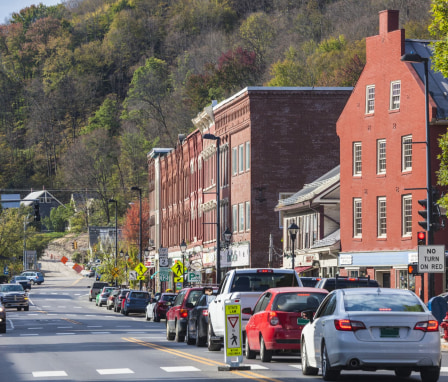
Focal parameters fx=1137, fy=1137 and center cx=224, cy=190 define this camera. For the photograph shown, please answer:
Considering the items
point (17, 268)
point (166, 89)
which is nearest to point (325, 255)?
point (17, 268)

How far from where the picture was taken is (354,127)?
177ft

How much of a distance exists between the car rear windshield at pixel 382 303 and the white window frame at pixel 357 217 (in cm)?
3501

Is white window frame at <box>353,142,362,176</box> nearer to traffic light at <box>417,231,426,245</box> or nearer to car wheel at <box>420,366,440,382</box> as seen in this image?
traffic light at <box>417,231,426,245</box>

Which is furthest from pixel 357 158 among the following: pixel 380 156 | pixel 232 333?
pixel 232 333

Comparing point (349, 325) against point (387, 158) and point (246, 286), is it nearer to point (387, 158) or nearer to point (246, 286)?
point (246, 286)

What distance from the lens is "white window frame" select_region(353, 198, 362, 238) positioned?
53.4 meters

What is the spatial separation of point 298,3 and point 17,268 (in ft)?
175

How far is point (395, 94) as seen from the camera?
50.6 m

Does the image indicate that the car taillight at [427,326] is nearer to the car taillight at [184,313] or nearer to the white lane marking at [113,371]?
the white lane marking at [113,371]

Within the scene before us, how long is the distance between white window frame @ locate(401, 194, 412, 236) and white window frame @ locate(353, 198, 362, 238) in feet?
14.3

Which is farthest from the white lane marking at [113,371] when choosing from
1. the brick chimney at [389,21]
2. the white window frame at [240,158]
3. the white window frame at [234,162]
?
the white window frame at [234,162]

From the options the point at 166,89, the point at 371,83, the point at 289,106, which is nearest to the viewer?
the point at 371,83

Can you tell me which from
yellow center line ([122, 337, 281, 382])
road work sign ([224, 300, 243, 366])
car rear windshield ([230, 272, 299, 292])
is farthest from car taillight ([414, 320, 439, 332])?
car rear windshield ([230, 272, 299, 292])

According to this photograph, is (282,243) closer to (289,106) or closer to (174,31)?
(289,106)
